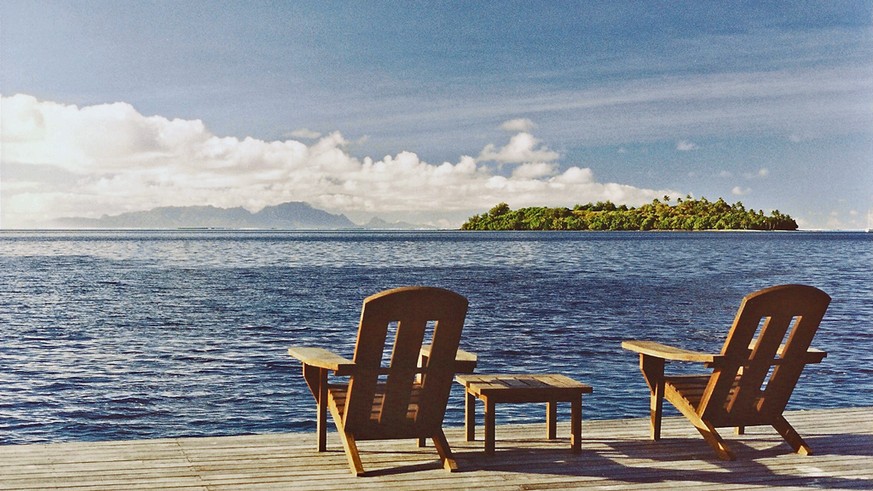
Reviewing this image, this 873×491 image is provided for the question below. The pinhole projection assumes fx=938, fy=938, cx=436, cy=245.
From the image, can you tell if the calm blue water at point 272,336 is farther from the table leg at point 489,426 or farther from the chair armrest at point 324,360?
the chair armrest at point 324,360

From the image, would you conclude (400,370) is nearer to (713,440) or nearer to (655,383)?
(655,383)

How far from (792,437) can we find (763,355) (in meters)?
0.64

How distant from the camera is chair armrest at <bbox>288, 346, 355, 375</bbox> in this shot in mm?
5637

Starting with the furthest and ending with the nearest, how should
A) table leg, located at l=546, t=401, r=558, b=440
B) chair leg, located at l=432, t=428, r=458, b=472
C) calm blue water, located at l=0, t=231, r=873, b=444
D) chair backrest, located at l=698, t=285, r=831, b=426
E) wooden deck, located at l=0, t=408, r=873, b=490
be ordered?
calm blue water, located at l=0, t=231, r=873, b=444 < table leg, located at l=546, t=401, r=558, b=440 < chair backrest, located at l=698, t=285, r=831, b=426 < chair leg, located at l=432, t=428, r=458, b=472 < wooden deck, located at l=0, t=408, r=873, b=490

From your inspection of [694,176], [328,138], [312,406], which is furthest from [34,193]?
[312,406]

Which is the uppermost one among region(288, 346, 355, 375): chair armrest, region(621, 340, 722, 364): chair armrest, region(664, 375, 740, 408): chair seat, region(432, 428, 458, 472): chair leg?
region(621, 340, 722, 364): chair armrest

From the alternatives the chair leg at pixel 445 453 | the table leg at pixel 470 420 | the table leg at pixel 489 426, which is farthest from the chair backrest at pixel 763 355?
the chair leg at pixel 445 453

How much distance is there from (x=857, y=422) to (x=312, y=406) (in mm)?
8967

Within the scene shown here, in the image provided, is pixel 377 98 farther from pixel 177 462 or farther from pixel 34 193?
pixel 177 462

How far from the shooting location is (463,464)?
5.97 metres

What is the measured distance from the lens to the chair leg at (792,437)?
6.30m

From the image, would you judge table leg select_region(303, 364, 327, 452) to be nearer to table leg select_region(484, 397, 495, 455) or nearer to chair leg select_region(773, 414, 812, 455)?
table leg select_region(484, 397, 495, 455)

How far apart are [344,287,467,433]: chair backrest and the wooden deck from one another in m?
0.34

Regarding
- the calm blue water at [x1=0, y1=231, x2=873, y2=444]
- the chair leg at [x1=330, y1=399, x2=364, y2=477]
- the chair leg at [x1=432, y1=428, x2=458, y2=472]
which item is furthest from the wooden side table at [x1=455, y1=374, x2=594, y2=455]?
the calm blue water at [x1=0, y1=231, x2=873, y2=444]
